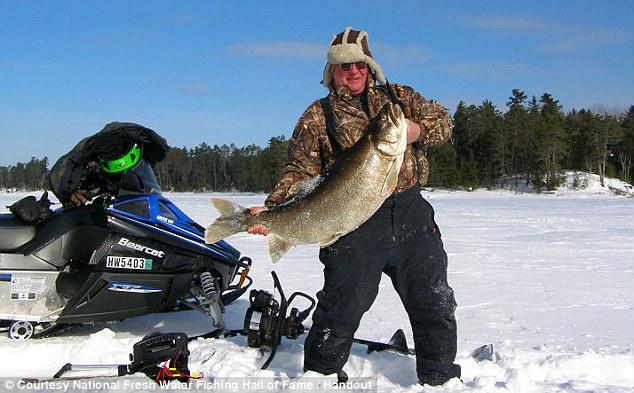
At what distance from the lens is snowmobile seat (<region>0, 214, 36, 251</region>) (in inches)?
173

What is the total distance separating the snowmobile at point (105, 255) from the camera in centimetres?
423

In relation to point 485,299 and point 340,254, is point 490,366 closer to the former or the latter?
point 340,254

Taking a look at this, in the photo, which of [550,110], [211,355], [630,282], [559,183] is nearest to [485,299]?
[630,282]

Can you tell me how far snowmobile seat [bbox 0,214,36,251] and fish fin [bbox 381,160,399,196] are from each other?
289 cm

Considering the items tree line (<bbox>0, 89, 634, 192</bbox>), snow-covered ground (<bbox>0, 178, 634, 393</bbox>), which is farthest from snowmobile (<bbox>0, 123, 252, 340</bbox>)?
tree line (<bbox>0, 89, 634, 192</bbox>)

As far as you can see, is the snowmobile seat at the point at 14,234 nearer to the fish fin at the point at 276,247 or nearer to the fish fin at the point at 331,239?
the fish fin at the point at 276,247

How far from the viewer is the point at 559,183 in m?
51.9

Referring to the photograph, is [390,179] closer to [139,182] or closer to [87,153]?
[139,182]

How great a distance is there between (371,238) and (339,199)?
0.41 m

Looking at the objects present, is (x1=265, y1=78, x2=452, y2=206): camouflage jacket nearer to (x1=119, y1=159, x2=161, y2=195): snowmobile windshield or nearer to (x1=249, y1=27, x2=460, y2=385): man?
(x1=249, y1=27, x2=460, y2=385): man

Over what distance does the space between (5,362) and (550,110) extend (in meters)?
66.5

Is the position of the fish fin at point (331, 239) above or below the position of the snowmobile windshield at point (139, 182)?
below

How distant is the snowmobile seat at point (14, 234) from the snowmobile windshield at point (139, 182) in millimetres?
745

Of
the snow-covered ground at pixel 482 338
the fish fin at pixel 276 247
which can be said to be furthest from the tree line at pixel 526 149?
the fish fin at pixel 276 247
